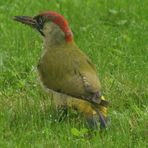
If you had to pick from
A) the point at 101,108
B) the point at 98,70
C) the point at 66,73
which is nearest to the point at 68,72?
the point at 66,73

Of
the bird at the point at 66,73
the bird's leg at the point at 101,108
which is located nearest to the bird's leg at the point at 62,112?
the bird at the point at 66,73

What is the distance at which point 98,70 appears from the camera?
9.53 meters

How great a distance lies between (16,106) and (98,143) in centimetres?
136

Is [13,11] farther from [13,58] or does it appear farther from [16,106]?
[16,106]

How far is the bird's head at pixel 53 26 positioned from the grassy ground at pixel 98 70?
629 mm

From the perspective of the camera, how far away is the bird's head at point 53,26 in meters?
8.63

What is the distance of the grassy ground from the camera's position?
768cm

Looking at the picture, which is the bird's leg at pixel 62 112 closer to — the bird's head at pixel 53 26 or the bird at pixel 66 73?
the bird at pixel 66 73

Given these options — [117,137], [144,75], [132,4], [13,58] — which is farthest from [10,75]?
[132,4]

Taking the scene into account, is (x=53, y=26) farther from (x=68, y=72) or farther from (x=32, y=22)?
(x=68, y=72)

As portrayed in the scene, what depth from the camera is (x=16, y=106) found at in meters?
8.48

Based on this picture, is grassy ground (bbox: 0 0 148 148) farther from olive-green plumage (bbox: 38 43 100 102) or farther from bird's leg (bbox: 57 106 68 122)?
olive-green plumage (bbox: 38 43 100 102)

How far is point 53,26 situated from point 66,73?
2.59 feet

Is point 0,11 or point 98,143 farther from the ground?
point 0,11
